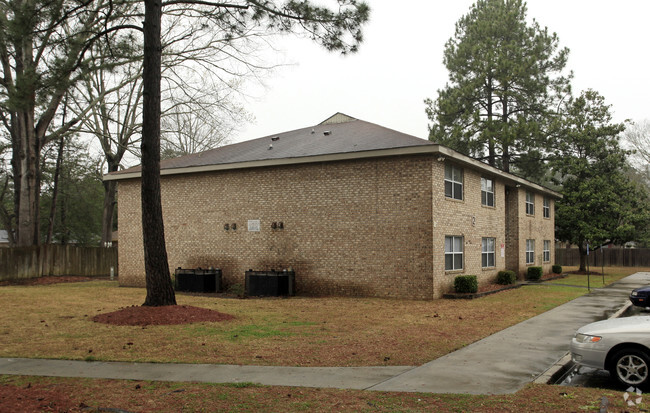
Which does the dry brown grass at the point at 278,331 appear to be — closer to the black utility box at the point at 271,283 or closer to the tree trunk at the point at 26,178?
the black utility box at the point at 271,283

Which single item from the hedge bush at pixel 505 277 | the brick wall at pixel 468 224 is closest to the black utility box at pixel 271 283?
the brick wall at pixel 468 224

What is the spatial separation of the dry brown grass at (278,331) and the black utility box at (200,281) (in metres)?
2.84

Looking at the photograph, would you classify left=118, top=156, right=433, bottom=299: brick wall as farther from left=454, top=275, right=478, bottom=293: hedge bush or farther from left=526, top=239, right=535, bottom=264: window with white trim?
left=526, top=239, right=535, bottom=264: window with white trim

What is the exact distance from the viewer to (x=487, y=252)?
77.0ft

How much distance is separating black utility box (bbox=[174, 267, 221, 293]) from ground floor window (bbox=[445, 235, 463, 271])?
8.94 meters

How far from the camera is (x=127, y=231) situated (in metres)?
24.4

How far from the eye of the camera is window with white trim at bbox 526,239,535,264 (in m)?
29.6

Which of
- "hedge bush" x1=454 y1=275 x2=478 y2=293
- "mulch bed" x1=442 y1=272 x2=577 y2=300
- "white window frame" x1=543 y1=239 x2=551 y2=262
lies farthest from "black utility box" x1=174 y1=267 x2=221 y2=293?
Result: "white window frame" x1=543 y1=239 x2=551 y2=262

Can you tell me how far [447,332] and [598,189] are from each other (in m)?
28.5

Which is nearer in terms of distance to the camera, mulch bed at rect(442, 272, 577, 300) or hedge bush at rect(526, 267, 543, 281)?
mulch bed at rect(442, 272, 577, 300)

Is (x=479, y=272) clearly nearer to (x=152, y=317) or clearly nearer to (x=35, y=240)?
(x=152, y=317)

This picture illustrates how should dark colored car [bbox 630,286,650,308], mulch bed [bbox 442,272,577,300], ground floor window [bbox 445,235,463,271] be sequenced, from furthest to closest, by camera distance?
ground floor window [bbox 445,235,463,271], mulch bed [bbox 442,272,577,300], dark colored car [bbox 630,286,650,308]

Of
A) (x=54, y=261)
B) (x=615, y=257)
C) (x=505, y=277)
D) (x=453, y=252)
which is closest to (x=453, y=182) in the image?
(x=453, y=252)

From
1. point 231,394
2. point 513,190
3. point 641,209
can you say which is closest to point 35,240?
point 513,190
